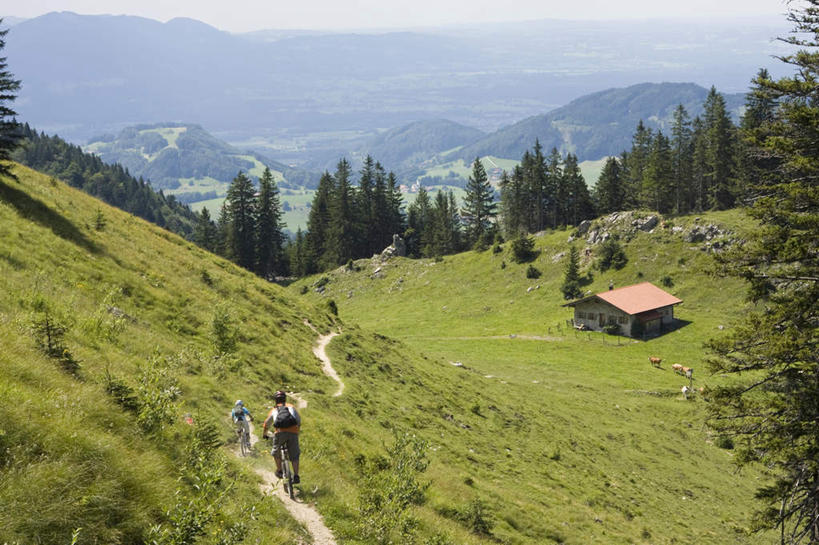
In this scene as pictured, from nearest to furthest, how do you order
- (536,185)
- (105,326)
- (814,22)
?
(814,22)
(105,326)
(536,185)

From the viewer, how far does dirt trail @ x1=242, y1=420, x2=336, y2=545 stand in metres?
11.2

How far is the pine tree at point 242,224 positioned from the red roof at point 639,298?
3133 inches

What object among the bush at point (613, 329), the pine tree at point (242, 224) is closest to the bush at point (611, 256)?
the bush at point (613, 329)

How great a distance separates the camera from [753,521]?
15.7m

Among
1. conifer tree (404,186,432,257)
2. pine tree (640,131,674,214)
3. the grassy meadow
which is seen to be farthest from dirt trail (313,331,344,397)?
conifer tree (404,186,432,257)

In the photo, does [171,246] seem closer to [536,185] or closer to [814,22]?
[814,22]

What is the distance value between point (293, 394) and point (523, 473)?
11428 mm

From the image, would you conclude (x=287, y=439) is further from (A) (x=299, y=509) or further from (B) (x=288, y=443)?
(A) (x=299, y=509)

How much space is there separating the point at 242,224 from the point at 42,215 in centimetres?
9225

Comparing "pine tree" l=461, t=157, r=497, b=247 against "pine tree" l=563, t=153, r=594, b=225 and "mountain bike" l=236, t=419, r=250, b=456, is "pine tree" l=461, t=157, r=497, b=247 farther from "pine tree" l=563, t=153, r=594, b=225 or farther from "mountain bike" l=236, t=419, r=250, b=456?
"mountain bike" l=236, t=419, r=250, b=456

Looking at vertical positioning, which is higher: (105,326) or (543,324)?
(105,326)

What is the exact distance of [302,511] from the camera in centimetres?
1203

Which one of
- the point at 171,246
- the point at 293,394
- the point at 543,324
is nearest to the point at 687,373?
the point at 543,324

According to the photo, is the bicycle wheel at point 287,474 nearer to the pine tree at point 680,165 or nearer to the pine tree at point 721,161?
the pine tree at point 680,165
